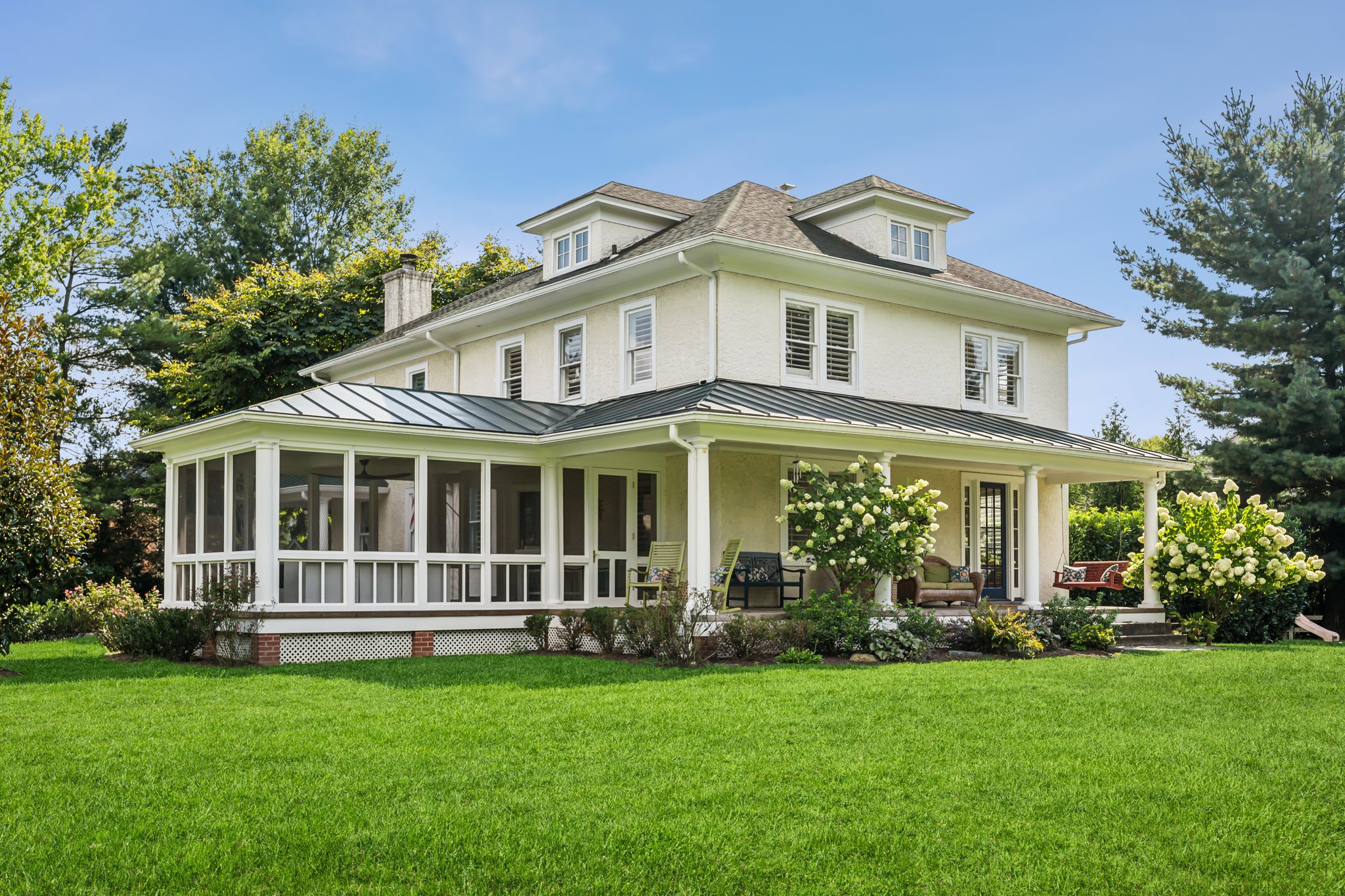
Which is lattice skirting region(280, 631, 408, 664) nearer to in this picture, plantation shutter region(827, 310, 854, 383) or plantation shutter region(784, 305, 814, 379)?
plantation shutter region(784, 305, 814, 379)

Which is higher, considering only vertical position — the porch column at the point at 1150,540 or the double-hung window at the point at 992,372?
the double-hung window at the point at 992,372

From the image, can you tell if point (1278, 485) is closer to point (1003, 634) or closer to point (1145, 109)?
point (1145, 109)

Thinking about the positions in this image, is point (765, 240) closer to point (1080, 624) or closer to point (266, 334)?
point (1080, 624)

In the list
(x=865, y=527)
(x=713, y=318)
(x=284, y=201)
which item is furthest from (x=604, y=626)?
(x=284, y=201)

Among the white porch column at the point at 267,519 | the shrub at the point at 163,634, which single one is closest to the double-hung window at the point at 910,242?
the white porch column at the point at 267,519

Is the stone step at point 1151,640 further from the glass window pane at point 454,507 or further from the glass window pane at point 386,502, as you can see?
the glass window pane at point 386,502

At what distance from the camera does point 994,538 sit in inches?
837

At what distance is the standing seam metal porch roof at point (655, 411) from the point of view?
15.4 meters

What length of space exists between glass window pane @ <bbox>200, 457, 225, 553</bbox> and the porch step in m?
12.9

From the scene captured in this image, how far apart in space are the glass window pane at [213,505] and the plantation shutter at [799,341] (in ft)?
27.1

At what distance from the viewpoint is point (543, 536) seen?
17.4 meters

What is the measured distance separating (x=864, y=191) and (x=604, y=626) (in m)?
8.74

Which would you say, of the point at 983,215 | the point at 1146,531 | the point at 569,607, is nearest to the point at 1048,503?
the point at 1146,531

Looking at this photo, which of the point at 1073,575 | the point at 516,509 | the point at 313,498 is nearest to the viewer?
the point at 313,498
